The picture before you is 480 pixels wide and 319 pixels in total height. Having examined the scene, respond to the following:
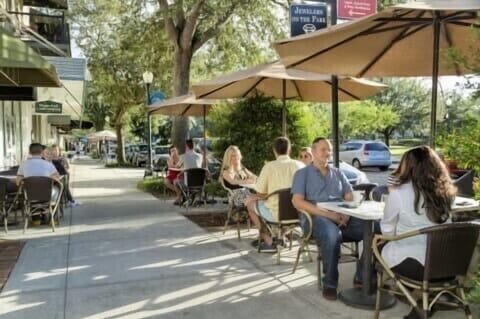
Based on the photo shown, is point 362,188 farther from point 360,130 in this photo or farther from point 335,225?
point 360,130

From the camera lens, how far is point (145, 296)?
487cm

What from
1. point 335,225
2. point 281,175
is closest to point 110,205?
point 281,175

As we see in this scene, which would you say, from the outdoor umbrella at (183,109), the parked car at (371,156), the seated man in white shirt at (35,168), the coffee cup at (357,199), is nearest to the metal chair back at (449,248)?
the coffee cup at (357,199)

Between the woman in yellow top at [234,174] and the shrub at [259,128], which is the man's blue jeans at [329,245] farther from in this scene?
the shrub at [259,128]

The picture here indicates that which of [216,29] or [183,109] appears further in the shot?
[216,29]

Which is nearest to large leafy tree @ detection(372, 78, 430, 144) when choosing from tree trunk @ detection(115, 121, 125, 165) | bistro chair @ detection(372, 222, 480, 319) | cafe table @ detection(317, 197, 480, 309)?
tree trunk @ detection(115, 121, 125, 165)

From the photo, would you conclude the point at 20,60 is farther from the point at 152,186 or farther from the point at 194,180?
the point at 152,186

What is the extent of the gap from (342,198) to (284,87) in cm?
367

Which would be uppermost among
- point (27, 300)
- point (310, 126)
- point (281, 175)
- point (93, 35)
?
point (93, 35)

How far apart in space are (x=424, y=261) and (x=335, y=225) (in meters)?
1.29

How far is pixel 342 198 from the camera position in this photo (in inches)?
205

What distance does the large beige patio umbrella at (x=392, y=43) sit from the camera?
449 cm

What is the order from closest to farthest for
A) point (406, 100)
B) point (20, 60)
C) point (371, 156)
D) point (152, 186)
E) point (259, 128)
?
point (20, 60) < point (259, 128) < point (152, 186) < point (371, 156) < point (406, 100)

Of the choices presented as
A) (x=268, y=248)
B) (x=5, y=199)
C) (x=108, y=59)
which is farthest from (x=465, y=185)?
(x=108, y=59)
